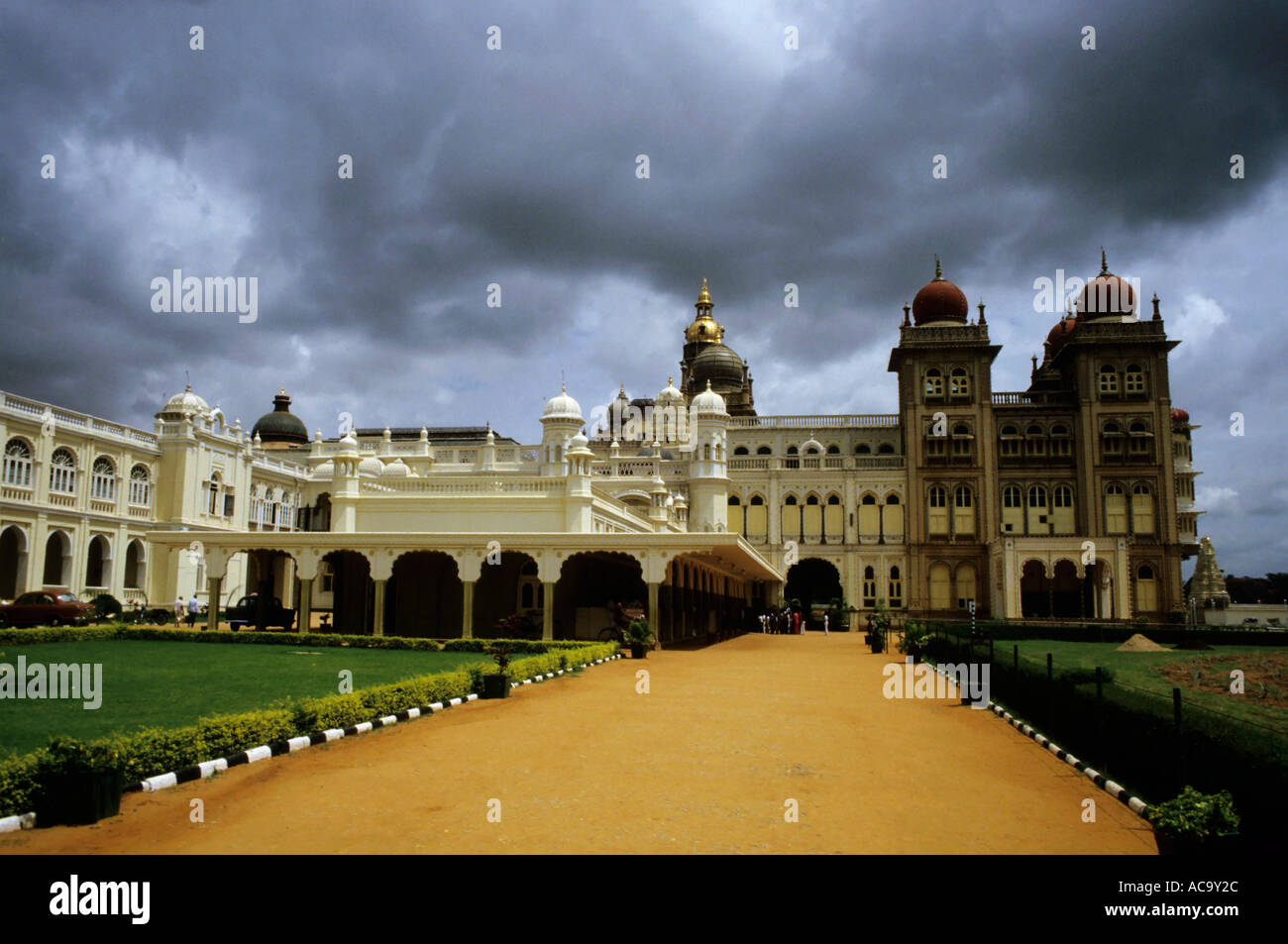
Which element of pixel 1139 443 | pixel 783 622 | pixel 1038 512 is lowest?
pixel 783 622

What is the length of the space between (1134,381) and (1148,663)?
32985 mm

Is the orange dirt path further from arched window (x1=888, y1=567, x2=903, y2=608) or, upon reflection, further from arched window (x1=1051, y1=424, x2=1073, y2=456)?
arched window (x1=1051, y1=424, x2=1073, y2=456)

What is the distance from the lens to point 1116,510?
52.8 metres

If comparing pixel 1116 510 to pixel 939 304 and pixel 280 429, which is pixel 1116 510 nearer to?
pixel 939 304

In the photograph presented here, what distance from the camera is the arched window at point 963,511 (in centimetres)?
5375

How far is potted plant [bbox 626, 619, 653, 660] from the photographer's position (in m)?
24.7

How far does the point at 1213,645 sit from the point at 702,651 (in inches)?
838

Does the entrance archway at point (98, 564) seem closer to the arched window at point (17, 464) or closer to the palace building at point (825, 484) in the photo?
the palace building at point (825, 484)

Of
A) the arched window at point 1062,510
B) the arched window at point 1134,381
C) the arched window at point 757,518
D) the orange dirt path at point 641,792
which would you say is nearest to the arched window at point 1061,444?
the arched window at point 1062,510

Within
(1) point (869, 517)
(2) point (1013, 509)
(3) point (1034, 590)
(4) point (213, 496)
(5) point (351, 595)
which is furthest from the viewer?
(1) point (869, 517)

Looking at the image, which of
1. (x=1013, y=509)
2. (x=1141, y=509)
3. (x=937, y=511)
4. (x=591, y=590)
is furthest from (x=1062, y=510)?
(x=591, y=590)

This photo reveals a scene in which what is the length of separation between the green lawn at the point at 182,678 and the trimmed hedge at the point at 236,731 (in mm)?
1262
